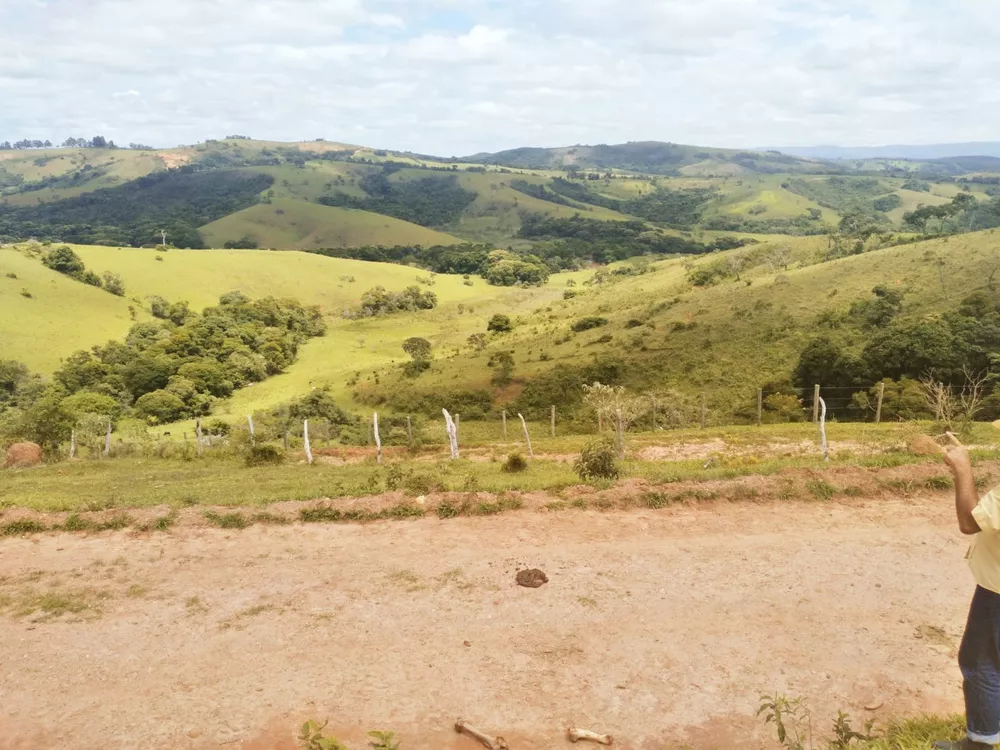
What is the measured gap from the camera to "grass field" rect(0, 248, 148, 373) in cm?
7075

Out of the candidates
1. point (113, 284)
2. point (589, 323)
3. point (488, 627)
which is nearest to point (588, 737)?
point (488, 627)

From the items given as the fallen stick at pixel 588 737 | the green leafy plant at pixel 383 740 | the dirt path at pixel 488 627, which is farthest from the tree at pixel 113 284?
the fallen stick at pixel 588 737

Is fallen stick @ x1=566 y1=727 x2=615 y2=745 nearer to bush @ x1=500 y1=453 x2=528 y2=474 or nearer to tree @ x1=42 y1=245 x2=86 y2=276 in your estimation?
bush @ x1=500 y1=453 x2=528 y2=474

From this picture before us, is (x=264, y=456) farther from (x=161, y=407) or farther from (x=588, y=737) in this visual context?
(x=161, y=407)

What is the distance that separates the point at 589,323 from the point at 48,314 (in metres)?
67.8

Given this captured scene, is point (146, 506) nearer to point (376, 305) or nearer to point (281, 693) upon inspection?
point (281, 693)

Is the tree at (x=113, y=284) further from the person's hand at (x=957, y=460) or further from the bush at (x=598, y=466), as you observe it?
the person's hand at (x=957, y=460)

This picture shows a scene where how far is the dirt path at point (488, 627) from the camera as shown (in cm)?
691

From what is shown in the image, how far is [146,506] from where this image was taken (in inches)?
522

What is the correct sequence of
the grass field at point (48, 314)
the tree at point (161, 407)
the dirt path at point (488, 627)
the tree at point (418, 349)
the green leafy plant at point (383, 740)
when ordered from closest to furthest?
1. the green leafy plant at point (383, 740)
2. the dirt path at point (488, 627)
3. the tree at point (161, 407)
4. the tree at point (418, 349)
5. the grass field at point (48, 314)

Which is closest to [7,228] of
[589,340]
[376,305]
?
[376,305]

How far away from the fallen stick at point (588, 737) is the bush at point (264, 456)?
16.5 meters

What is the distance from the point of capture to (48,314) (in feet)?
260

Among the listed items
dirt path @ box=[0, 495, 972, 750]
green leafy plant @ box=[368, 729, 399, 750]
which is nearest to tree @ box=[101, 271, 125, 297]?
dirt path @ box=[0, 495, 972, 750]
